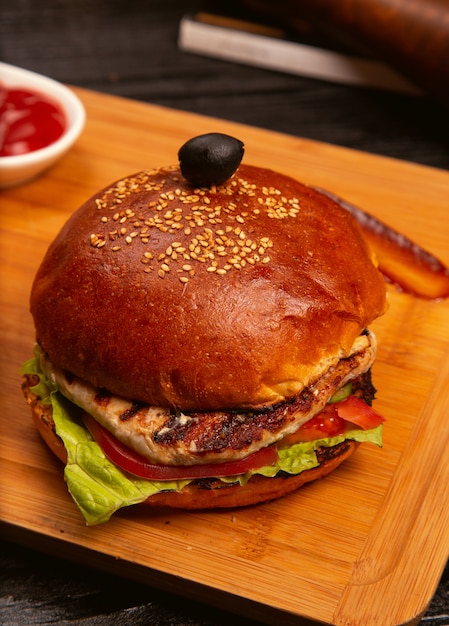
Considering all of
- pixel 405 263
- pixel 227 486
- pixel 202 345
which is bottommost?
pixel 227 486

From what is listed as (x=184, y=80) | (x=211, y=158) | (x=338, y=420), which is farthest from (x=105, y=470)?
(x=184, y=80)

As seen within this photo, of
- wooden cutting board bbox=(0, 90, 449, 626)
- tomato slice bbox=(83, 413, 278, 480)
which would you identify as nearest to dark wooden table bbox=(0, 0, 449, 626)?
wooden cutting board bbox=(0, 90, 449, 626)

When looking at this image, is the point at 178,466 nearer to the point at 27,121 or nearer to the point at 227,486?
the point at 227,486

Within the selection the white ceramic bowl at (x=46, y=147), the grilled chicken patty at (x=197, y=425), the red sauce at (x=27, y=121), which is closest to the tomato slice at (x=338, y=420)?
the grilled chicken patty at (x=197, y=425)

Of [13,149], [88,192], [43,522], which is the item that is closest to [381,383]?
[43,522]

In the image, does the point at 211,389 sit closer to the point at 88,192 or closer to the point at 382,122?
the point at 88,192
